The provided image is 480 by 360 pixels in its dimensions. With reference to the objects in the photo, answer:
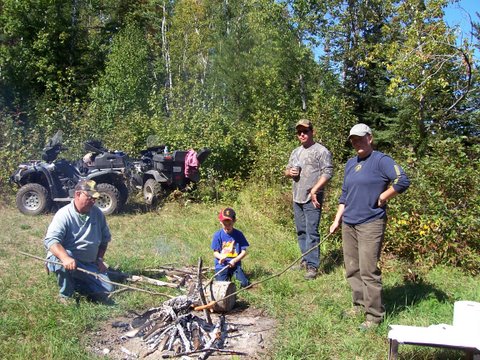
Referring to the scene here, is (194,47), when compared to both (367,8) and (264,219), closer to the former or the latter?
(367,8)

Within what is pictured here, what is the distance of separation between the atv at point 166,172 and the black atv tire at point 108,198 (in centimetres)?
72

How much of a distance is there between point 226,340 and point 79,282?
5.51ft

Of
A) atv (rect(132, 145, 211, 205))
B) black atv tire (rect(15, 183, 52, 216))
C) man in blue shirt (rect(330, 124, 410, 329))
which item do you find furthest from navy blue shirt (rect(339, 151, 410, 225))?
black atv tire (rect(15, 183, 52, 216))

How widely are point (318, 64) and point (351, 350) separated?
13568 millimetres

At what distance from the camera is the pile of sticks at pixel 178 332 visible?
11.5 ft

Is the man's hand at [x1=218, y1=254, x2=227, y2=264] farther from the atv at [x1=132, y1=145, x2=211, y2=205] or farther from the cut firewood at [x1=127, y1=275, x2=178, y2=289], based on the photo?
the atv at [x1=132, y1=145, x2=211, y2=205]

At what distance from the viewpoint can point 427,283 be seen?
16.4ft

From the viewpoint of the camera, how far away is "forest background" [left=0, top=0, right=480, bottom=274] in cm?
596

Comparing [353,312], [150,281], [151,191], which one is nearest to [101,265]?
[150,281]

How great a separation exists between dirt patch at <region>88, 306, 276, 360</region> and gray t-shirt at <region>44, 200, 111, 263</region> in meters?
0.77

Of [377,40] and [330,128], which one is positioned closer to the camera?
[330,128]

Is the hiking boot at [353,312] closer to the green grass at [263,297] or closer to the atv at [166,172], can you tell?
the green grass at [263,297]

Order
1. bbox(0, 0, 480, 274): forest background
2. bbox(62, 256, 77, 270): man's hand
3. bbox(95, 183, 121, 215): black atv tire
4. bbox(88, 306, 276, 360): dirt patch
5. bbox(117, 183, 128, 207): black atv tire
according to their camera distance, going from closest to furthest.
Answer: bbox(88, 306, 276, 360): dirt patch, bbox(62, 256, 77, 270): man's hand, bbox(0, 0, 480, 274): forest background, bbox(95, 183, 121, 215): black atv tire, bbox(117, 183, 128, 207): black atv tire

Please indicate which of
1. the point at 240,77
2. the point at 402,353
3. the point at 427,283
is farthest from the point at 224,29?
the point at 402,353
